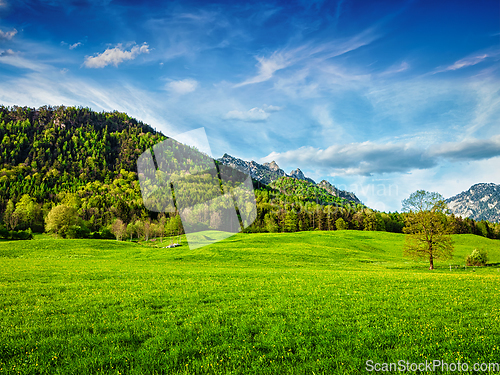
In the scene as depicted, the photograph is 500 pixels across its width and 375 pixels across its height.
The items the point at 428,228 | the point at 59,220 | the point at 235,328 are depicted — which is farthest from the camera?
the point at 59,220

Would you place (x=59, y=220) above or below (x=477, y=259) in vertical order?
above

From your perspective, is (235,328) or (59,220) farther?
(59,220)

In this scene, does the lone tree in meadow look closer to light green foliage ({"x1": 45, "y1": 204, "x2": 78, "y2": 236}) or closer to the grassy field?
the grassy field

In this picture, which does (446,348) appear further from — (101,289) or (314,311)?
A: (101,289)

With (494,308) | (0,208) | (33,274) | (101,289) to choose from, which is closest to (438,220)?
(494,308)

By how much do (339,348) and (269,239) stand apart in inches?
2702

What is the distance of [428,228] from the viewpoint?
4469 cm

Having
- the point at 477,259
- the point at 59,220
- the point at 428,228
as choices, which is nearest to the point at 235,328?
the point at 428,228

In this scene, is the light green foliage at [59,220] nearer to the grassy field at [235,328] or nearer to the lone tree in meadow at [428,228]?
the grassy field at [235,328]

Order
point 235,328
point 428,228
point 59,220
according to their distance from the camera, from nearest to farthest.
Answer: point 235,328
point 428,228
point 59,220

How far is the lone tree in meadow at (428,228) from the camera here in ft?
145

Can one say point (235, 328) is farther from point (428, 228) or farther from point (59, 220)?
point (59, 220)

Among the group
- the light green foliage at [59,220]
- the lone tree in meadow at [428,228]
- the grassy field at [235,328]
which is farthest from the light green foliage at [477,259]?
the light green foliage at [59,220]

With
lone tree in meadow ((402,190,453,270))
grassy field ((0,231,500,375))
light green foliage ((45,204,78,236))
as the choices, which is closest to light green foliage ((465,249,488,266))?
lone tree in meadow ((402,190,453,270))
